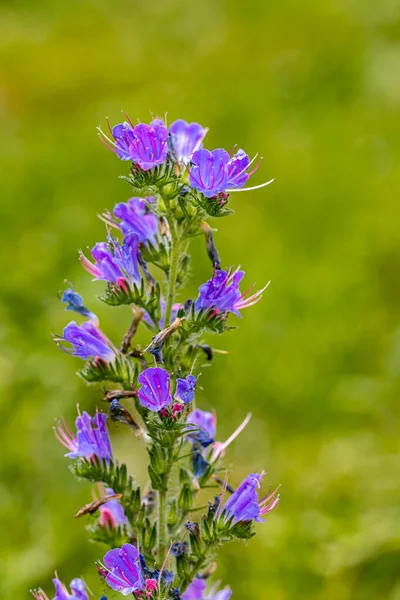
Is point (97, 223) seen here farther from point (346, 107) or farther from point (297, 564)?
point (346, 107)

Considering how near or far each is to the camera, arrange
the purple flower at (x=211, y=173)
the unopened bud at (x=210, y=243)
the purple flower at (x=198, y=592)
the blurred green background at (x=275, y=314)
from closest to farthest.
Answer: the purple flower at (x=211, y=173)
the unopened bud at (x=210, y=243)
the purple flower at (x=198, y=592)
the blurred green background at (x=275, y=314)

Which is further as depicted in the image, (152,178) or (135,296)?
(135,296)

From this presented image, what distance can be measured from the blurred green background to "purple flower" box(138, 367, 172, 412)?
62.3 inches

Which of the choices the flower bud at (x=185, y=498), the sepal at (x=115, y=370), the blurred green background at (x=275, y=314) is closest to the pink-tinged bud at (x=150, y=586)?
the flower bud at (x=185, y=498)

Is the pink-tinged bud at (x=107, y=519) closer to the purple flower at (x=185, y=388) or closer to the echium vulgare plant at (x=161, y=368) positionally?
the echium vulgare plant at (x=161, y=368)

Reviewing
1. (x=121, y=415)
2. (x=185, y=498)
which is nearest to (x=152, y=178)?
A: (x=121, y=415)

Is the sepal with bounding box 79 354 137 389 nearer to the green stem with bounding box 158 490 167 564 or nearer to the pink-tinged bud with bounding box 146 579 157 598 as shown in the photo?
the green stem with bounding box 158 490 167 564

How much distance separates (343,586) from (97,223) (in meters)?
4.55

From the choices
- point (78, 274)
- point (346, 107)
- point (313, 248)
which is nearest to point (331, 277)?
point (313, 248)

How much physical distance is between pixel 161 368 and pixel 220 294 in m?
0.25

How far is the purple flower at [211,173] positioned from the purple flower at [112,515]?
93 centimetres

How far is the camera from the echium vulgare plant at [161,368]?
1917 millimetres

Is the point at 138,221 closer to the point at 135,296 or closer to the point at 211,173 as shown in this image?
the point at 135,296

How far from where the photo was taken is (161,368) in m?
1.93
